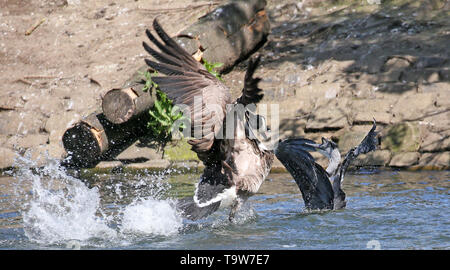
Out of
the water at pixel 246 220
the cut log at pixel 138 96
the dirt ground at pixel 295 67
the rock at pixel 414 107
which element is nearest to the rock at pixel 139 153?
the dirt ground at pixel 295 67

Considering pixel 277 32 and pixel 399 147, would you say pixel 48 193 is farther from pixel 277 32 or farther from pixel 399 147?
pixel 277 32

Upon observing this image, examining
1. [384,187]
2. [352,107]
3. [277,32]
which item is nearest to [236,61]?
[277,32]

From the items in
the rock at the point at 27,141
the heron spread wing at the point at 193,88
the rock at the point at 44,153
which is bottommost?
the rock at the point at 44,153

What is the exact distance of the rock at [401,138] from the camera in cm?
764

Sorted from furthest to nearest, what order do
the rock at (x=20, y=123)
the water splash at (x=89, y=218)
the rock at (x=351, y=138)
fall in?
1. the rock at (x=20, y=123)
2. the rock at (x=351, y=138)
3. the water splash at (x=89, y=218)

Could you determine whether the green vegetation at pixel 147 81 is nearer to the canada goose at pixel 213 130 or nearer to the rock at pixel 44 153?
the rock at pixel 44 153

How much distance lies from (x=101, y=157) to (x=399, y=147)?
3469 millimetres

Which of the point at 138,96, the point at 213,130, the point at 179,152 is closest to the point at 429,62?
the point at 179,152

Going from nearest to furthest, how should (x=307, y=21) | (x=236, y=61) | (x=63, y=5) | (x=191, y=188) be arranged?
(x=191, y=188) < (x=236, y=61) < (x=307, y=21) < (x=63, y=5)

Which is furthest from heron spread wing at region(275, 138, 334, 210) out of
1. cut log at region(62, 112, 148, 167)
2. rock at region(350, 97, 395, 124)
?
cut log at region(62, 112, 148, 167)

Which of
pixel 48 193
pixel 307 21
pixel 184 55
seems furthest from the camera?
pixel 307 21

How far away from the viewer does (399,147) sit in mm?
7676

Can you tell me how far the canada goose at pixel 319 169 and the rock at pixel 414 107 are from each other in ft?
5.89

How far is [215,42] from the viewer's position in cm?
904
